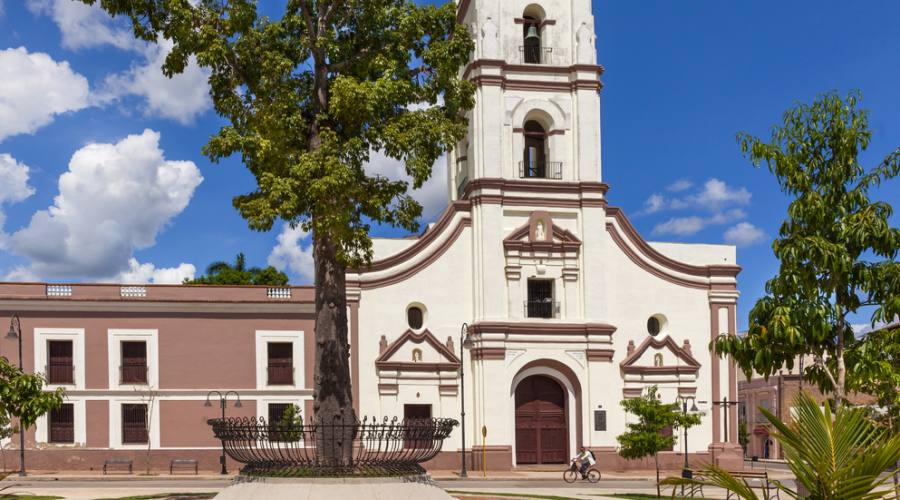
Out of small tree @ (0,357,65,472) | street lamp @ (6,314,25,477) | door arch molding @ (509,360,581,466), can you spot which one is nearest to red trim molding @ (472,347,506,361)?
door arch molding @ (509,360,581,466)

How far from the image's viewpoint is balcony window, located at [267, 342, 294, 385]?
37.9 m

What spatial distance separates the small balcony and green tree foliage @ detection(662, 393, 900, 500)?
101 ft

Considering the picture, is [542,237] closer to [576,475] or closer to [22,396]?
[576,475]

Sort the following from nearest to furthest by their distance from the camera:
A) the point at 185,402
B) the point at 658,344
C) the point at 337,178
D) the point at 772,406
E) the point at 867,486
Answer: the point at 867,486 < the point at 337,178 < the point at 185,402 < the point at 658,344 < the point at 772,406

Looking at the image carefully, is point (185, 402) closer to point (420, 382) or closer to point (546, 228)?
point (420, 382)

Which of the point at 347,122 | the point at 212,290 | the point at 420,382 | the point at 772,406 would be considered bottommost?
the point at 772,406

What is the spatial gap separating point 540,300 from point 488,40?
10.6 m

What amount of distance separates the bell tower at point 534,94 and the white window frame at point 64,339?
52.2 ft

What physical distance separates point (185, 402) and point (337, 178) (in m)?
22.3

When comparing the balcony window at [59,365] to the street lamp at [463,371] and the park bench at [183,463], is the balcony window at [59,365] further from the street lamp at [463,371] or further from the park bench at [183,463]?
the street lamp at [463,371]

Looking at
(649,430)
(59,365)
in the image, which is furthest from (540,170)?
(59,365)

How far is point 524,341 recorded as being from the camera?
38281 millimetres

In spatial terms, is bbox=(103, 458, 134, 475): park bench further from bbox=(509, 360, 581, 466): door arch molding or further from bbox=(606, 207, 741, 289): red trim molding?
bbox=(606, 207, 741, 289): red trim molding

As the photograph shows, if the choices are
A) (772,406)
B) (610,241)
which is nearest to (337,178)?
(610,241)
